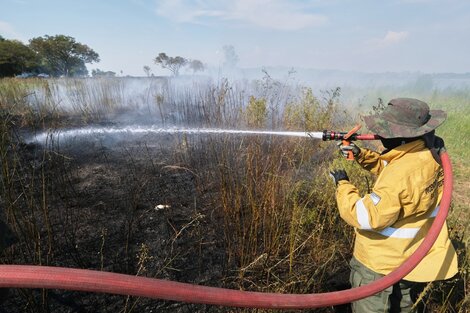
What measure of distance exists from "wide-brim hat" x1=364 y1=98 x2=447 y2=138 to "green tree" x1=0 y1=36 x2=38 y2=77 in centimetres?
3174

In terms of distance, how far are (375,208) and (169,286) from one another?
1.30 m

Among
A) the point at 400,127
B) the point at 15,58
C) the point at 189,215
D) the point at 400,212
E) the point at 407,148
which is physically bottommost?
the point at 189,215

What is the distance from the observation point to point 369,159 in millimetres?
2318

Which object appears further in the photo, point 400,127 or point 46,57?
point 46,57

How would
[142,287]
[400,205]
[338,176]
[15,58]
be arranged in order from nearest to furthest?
[142,287], [400,205], [338,176], [15,58]

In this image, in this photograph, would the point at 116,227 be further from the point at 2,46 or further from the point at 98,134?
the point at 2,46

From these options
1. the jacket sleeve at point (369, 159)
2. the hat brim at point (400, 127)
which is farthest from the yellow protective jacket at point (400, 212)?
the jacket sleeve at point (369, 159)

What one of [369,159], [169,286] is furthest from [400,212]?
[169,286]

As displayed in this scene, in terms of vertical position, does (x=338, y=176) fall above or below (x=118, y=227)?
above

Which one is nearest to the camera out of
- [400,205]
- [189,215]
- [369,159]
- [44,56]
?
[400,205]

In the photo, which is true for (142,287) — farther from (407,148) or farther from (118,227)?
(118,227)

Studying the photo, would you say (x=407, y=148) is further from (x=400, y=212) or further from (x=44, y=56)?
(x=44, y=56)

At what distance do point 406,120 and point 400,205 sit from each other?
527mm

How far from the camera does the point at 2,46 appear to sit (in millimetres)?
28031
